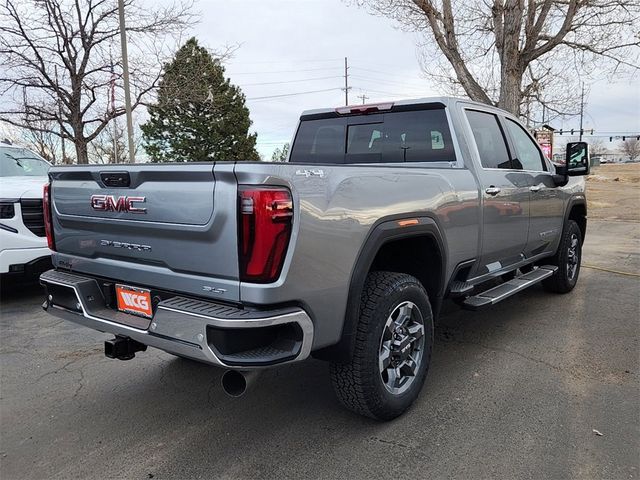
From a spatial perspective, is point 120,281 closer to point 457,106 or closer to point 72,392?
point 72,392

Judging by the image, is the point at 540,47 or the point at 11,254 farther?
the point at 540,47

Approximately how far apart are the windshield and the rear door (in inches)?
237

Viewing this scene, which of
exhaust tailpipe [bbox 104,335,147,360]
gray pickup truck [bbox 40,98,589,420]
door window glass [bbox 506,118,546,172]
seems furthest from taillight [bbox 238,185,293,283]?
door window glass [bbox 506,118,546,172]

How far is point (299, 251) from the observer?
7.76ft

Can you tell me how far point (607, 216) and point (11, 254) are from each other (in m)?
15.5

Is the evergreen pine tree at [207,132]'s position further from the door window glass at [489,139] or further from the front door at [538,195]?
the door window glass at [489,139]

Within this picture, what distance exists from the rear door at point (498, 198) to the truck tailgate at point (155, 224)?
230 cm

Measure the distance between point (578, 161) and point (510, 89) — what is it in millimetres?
8187

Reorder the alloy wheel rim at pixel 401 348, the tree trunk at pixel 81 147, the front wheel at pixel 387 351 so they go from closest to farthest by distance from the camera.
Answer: the front wheel at pixel 387 351 < the alloy wheel rim at pixel 401 348 < the tree trunk at pixel 81 147

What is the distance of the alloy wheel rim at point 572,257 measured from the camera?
608cm

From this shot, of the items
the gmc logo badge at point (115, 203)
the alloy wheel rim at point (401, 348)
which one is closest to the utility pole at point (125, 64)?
the gmc logo badge at point (115, 203)

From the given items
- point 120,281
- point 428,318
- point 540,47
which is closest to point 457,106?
point 428,318

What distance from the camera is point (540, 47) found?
13.1m

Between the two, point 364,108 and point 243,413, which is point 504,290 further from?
point 243,413
